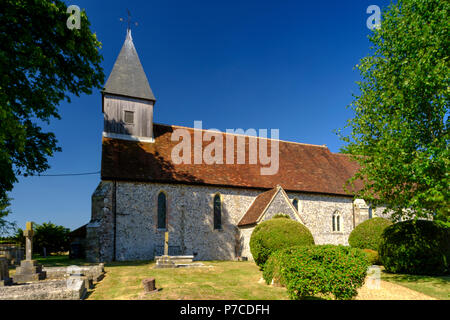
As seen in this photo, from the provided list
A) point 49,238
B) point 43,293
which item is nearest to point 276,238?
point 43,293

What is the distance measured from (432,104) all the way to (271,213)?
10.6 m

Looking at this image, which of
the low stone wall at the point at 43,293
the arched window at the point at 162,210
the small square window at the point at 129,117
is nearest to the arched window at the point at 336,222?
the arched window at the point at 162,210

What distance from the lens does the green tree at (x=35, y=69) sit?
1270 centimetres

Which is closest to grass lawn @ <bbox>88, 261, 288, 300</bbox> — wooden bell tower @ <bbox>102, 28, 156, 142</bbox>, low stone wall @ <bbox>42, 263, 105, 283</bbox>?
low stone wall @ <bbox>42, 263, 105, 283</bbox>

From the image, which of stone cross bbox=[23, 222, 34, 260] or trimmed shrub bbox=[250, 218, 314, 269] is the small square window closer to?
stone cross bbox=[23, 222, 34, 260]

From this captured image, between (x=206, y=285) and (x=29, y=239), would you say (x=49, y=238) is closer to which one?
(x=29, y=239)

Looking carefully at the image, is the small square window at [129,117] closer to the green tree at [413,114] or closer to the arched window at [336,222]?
the green tree at [413,114]

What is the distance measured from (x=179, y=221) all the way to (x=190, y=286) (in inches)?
407

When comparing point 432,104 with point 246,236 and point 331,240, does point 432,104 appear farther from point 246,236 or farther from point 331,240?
point 331,240

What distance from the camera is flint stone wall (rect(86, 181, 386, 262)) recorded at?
1827cm

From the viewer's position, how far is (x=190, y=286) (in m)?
10.1

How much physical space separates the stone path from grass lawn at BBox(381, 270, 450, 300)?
43cm

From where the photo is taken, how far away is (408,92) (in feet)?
39.1
